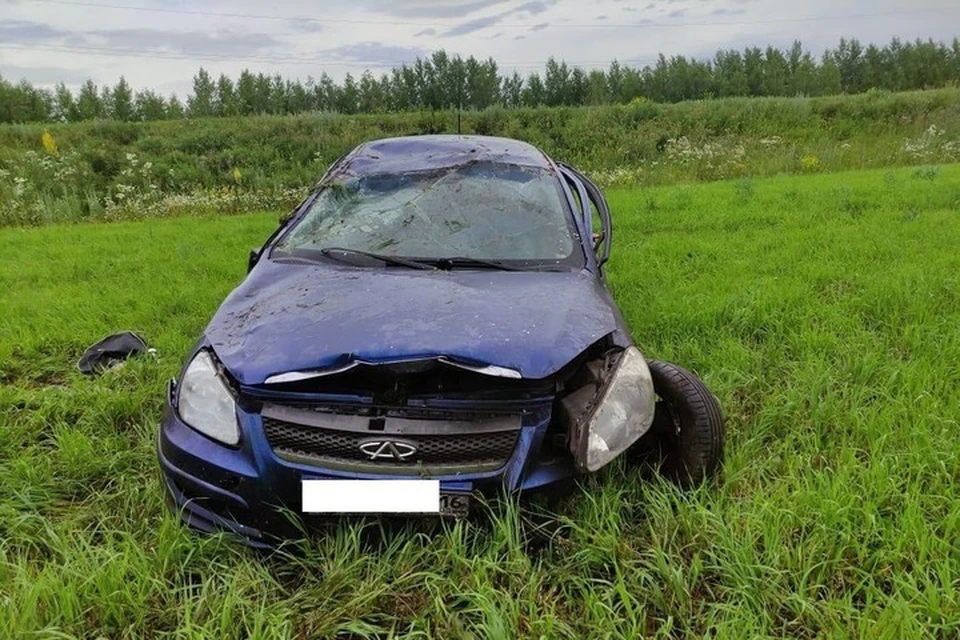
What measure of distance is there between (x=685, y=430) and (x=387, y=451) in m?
1.06

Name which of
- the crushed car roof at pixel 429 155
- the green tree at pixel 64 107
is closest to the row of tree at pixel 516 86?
the green tree at pixel 64 107

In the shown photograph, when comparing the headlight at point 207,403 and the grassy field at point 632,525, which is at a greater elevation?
the headlight at point 207,403

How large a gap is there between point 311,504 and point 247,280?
3.96 feet

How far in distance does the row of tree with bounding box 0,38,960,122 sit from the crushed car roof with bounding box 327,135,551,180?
20.1 m

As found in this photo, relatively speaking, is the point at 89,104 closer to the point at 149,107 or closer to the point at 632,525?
the point at 149,107

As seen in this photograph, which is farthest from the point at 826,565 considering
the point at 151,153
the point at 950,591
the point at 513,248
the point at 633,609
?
the point at 151,153

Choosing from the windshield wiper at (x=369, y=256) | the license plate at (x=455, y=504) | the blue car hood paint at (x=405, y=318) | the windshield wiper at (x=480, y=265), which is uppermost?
the windshield wiper at (x=369, y=256)

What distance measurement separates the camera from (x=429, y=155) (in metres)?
3.51

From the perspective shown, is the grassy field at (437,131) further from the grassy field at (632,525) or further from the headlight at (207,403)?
the headlight at (207,403)

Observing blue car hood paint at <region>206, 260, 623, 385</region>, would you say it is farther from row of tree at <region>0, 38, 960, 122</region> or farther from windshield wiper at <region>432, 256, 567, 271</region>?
row of tree at <region>0, 38, 960, 122</region>

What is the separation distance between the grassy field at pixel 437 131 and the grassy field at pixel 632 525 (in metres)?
7.75

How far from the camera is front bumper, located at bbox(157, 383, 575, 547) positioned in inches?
66.3

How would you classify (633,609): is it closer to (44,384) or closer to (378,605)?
(378,605)

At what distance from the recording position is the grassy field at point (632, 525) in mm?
1558
